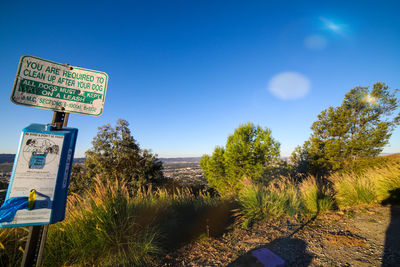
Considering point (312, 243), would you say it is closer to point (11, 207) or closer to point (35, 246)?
point (35, 246)

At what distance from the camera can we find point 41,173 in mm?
1454

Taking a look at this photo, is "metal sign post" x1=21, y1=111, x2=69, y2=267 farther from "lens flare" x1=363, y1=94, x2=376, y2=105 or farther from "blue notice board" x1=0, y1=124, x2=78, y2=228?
"lens flare" x1=363, y1=94, x2=376, y2=105

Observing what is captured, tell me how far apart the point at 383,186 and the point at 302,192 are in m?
2.45

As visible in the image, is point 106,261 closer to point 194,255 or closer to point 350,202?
point 194,255

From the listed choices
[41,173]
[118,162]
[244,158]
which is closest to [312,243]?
[41,173]

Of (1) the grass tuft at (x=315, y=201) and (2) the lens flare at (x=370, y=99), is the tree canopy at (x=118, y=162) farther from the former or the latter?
(2) the lens flare at (x=370, y=99)

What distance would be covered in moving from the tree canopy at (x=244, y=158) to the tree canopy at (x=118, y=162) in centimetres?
929

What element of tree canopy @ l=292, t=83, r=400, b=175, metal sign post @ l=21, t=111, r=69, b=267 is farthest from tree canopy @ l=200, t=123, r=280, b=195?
metal sign post @ l=21, t=111, r=69, b=267

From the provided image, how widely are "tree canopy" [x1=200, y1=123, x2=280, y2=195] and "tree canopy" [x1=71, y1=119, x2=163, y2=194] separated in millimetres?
9285

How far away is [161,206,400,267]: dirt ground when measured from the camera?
256 cm

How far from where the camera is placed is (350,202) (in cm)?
532

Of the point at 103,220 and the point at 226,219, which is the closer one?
the point at 103,220

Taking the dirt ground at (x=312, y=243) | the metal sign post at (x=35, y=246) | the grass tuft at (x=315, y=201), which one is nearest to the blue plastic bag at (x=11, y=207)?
the metal sign post at (x=35, y=246)

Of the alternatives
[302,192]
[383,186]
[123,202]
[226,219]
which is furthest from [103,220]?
[383,186]
